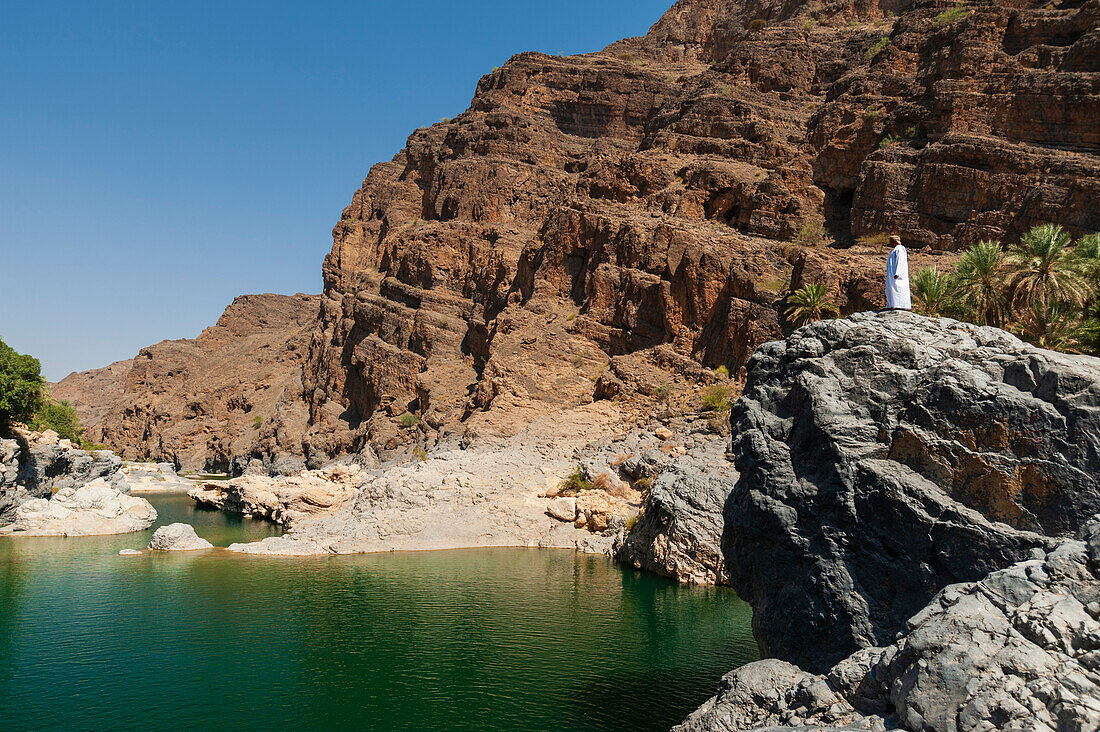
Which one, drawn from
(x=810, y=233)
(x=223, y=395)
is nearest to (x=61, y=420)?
(x=223, y=395)

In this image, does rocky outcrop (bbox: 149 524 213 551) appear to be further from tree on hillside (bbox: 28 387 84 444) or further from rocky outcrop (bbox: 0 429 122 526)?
tree on hillside (bbox: 28 387 84 444)

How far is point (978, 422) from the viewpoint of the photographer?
10609mm

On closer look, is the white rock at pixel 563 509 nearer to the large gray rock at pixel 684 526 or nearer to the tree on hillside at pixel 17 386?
the large gray rock at pixel 684 526

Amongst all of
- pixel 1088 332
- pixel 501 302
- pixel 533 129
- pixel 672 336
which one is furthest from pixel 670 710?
pixel 533 129

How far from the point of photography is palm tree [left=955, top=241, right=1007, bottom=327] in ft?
90.1

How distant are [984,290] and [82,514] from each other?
160 ft

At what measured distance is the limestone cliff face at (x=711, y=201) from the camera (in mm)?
45812

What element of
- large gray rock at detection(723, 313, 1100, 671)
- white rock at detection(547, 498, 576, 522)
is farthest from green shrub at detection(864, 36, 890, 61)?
large gray rock at detection(723, 313, 1100, 671)

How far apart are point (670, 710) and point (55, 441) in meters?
48.0

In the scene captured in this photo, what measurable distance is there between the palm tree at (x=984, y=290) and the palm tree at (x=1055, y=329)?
1276mm

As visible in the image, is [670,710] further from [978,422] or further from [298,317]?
[298,317]

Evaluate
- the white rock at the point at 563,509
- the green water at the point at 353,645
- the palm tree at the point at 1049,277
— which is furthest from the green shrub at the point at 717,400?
the palm tree at the point at 1049,277

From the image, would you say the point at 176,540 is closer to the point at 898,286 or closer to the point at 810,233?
the point at 898,286

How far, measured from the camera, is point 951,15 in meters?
54.5
